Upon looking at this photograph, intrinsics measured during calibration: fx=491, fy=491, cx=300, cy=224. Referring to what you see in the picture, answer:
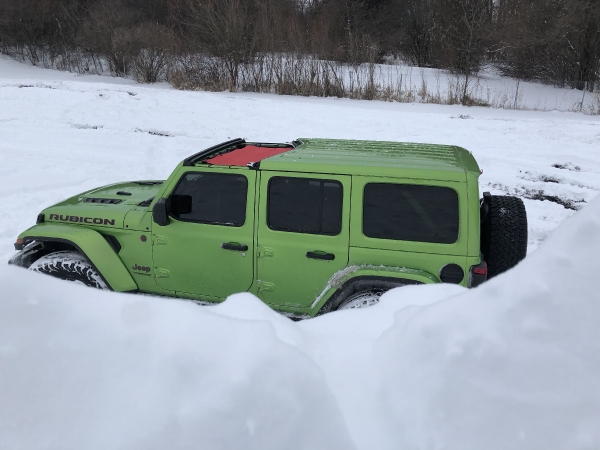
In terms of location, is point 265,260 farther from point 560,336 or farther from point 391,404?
point 560,336

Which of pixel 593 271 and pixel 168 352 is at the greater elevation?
pixel 593 271

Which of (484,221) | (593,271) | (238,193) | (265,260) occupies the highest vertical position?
(593,271)

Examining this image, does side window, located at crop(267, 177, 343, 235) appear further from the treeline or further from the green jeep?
the treeline

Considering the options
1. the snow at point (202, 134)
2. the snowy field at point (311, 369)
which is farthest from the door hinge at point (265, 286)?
the snow at point (202, 134)

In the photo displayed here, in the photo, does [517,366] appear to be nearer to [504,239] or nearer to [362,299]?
[362,299]

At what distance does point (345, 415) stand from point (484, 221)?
9.62ft

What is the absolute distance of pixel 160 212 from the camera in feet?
13.5

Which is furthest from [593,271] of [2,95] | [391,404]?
[2,95]

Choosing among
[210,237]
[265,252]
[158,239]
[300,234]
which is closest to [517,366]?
[300,234]

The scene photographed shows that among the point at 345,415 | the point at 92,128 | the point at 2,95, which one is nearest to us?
the point at 345,415

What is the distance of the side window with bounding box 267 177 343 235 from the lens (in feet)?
12.8

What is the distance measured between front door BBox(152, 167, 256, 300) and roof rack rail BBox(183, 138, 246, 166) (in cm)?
10

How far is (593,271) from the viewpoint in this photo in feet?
5.31

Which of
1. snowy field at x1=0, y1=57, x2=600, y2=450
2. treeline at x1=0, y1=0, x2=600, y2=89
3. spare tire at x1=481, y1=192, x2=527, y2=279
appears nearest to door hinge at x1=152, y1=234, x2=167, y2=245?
snowy field at x1=0, y1=57, x2=600, y2=450
